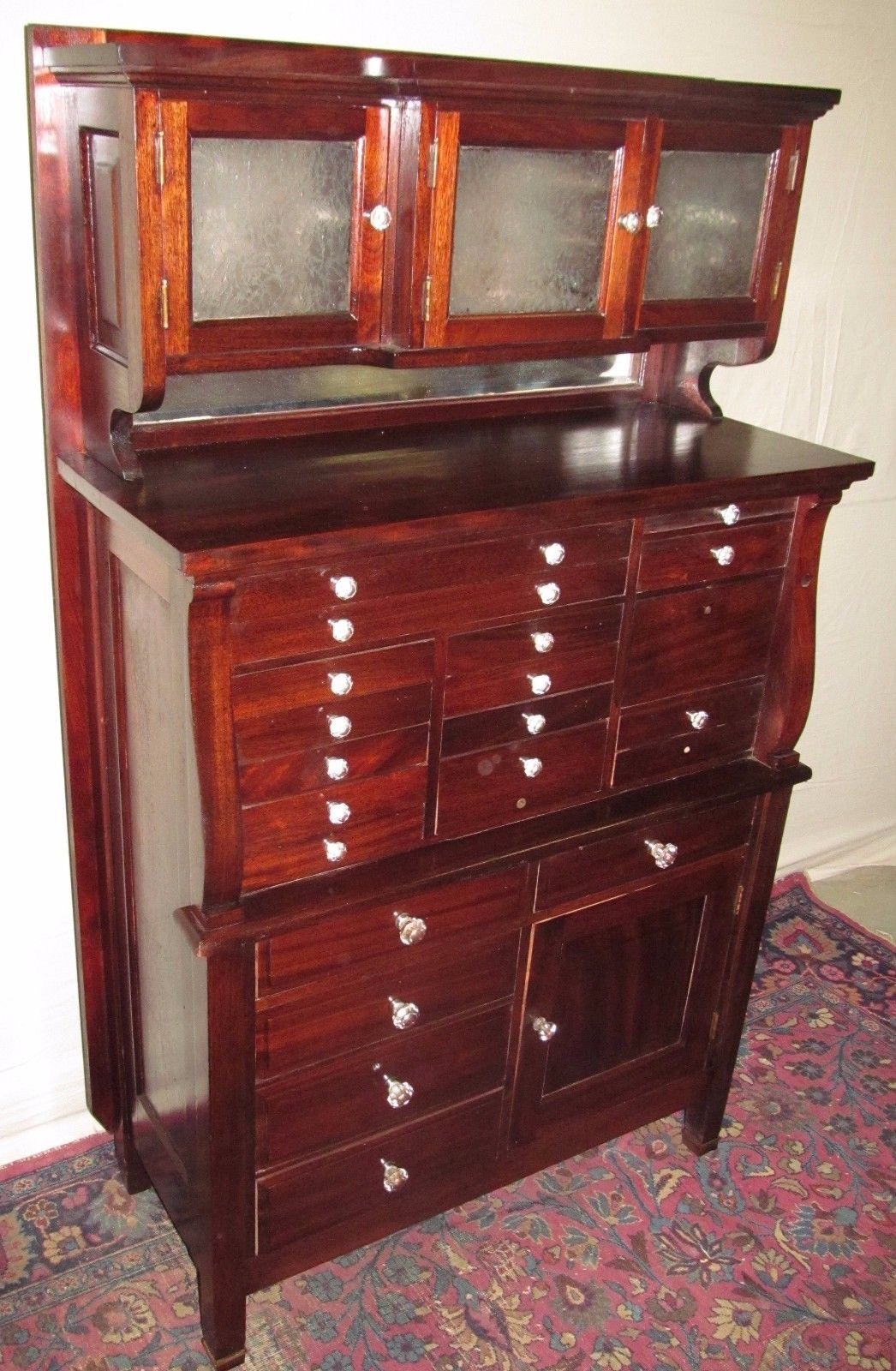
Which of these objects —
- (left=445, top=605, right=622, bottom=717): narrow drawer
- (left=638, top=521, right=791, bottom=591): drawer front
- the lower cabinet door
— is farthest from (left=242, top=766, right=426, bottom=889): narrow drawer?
(left=638, top=521, right=791, bottom=591): drawer front

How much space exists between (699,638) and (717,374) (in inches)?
34.6

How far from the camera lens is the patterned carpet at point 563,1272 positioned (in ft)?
6.72

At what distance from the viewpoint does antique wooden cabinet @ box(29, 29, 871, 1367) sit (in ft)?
5.13

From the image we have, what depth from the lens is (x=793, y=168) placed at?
198cm

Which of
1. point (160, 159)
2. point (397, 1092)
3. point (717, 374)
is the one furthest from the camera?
point (717, 374)

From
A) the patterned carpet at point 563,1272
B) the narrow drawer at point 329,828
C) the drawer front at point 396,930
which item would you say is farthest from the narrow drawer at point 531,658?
the patterned carpet at point 563,1272

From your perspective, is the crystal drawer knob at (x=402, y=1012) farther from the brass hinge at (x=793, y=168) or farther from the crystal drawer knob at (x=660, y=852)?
the brass hinge at (x=793, y=168)

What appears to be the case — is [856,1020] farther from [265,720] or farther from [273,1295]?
[265,720]

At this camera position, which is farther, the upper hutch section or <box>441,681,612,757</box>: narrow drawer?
<box>441,681,612,757</box>: narrow drawer

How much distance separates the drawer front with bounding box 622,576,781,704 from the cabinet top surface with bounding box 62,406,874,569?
177 millimetres

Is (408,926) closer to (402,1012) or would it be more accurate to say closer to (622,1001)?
(402,1012)

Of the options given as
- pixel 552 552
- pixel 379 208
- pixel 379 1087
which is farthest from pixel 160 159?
pixel 379 1087

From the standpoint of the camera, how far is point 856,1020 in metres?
2.90

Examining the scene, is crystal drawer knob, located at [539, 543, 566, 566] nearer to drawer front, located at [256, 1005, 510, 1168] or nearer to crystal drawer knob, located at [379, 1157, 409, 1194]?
drawer front, located at [256, 1005, 510, 1168]
